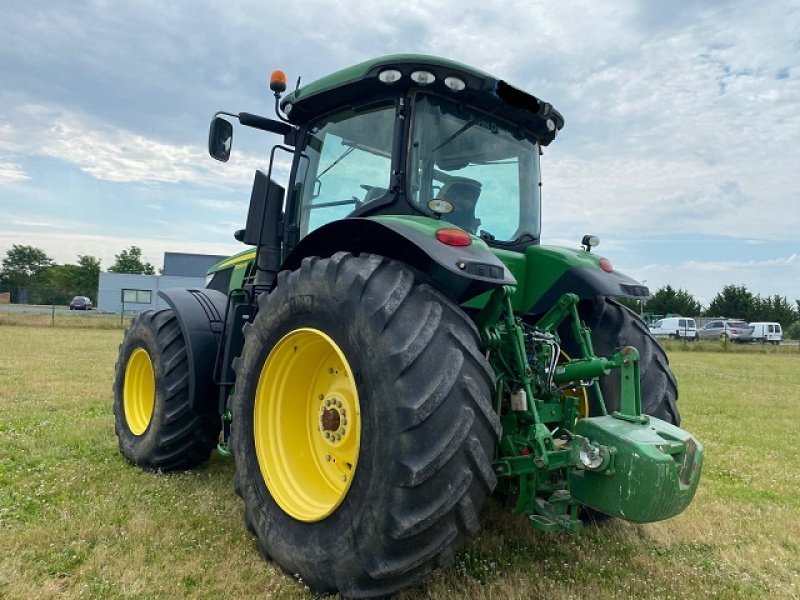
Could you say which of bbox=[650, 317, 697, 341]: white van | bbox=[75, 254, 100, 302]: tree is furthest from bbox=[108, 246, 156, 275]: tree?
bbox=[650, 317, 697, 341]: white van

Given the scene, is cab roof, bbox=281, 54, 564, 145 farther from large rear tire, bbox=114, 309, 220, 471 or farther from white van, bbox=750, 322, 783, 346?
white van, bbox=750, 322, 783, 346

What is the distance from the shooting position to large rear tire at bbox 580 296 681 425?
11.9 feet

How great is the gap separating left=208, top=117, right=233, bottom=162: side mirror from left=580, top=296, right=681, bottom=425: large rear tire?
2.65 metres

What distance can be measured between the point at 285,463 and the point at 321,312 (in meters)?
0.92

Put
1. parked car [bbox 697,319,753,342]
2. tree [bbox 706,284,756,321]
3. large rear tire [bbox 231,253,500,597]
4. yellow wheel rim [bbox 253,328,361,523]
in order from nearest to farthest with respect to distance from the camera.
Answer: large rear tire [bbox 231,253,500,597], yellow wheel rim [bbox 253,328,361,523], parked car [bbox 697,319,753,342], tree [bbox 706,284,756,321]

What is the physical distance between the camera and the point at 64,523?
Answer: 133 inches

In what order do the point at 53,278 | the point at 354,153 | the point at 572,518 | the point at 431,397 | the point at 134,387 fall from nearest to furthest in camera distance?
the point at 431,397 < the point at 572,518 < the point at 354,153 < the point at 134,387 < the point at 53,278

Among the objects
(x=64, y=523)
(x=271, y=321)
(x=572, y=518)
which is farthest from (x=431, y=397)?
(x=64, y=523)

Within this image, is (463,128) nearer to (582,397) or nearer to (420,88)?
(420,88)

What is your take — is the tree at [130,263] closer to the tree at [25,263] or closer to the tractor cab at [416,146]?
the tree at [25,263]

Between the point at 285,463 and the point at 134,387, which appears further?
the point at 134,387

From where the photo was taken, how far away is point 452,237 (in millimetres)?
2670

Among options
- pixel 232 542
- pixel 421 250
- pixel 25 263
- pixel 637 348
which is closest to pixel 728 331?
pixel 637 348

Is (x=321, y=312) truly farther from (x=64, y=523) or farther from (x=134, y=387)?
(x=134, y=387)
